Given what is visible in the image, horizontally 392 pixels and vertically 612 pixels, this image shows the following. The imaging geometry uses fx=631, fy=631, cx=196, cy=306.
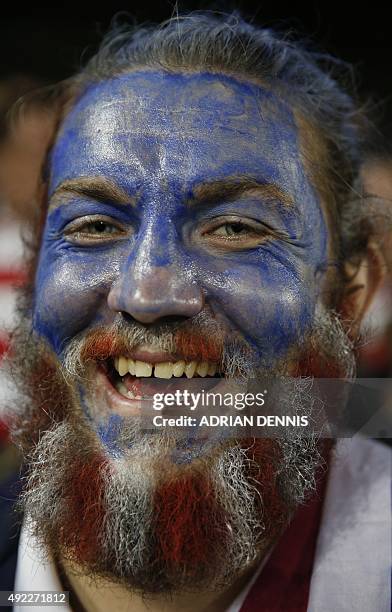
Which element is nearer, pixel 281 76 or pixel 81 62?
pixel 281 76

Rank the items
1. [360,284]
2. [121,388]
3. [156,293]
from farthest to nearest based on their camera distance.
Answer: [360,284] < [121,388] < [156,293]

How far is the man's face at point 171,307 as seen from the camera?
109cm

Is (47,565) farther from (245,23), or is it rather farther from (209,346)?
(245,23)

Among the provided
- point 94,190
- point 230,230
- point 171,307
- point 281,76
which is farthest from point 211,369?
point 281,76

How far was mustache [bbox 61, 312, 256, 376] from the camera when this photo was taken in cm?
108

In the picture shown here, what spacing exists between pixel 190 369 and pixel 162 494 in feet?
0.73

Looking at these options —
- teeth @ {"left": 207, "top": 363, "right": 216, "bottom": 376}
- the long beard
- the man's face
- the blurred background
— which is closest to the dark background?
the blurred background

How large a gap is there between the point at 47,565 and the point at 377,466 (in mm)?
706

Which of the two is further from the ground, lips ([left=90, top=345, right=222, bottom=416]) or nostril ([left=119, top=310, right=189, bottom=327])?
nostril ([left=119, top=310, right=189, bottom=327])

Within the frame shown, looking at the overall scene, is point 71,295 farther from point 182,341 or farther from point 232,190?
point 232,190

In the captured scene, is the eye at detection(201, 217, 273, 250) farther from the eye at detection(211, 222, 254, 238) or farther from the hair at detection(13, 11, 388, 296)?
the hair at detection(13, 11, 388, 296)

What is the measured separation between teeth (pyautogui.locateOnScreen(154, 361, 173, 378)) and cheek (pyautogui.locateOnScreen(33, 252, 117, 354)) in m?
0.13

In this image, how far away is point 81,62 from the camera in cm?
134

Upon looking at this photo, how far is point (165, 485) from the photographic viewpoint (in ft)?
3.58
